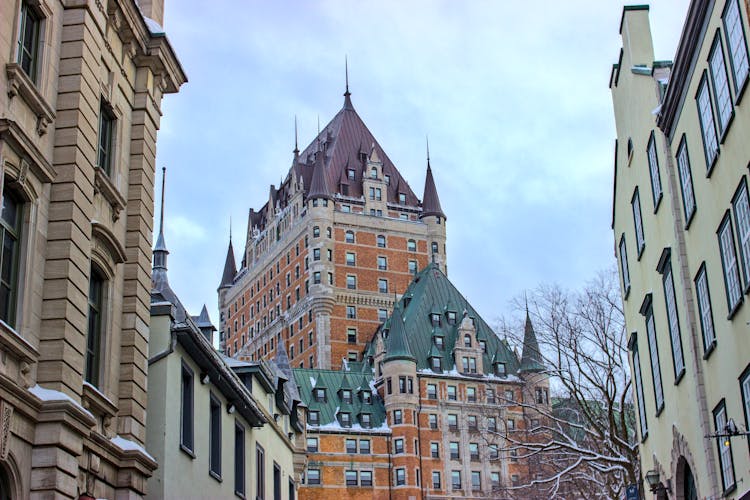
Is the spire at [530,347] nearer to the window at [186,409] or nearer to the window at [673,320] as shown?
the window at [673,320]

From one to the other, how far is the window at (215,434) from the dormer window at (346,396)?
67.9 metres

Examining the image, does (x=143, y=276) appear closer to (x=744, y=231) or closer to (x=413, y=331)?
(x=744, y=231)

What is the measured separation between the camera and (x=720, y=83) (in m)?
19.8

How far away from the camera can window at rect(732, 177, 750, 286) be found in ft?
61.0

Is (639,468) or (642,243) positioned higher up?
(642,243)

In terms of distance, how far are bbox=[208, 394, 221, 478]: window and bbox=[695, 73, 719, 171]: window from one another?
1302cm

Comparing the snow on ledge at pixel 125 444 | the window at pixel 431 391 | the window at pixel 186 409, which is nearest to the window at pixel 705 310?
the window at pixel 186 409

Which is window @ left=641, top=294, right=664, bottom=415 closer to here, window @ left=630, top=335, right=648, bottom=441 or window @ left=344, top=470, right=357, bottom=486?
window @ left=630, top=335, right=648, bottom=441

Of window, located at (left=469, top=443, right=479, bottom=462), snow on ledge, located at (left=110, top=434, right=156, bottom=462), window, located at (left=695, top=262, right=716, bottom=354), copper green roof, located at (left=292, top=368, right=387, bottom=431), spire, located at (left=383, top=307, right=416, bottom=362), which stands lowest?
snow on ledge, located at (left=110, top=434, right=156, bottom=462)

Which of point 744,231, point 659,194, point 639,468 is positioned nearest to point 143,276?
point 744,231

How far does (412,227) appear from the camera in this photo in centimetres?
12106

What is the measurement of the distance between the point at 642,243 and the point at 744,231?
390 inches

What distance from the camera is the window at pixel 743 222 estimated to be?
18.6 m

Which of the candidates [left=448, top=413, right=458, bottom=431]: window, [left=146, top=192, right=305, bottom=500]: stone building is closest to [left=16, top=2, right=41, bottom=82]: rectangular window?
[left=146, top=192, right=305, bottom=500]: stone building
